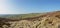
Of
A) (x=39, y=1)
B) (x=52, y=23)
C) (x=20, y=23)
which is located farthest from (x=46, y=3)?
(x=20, y=23)

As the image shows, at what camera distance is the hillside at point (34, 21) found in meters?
2.70

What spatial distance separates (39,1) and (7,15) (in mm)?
739

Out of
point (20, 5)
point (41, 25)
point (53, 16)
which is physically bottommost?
point (41, 25)

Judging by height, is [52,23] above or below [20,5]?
below

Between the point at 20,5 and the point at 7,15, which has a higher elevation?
the point at 20,5

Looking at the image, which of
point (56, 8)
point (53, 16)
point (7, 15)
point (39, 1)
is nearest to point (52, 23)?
point (53, 16)

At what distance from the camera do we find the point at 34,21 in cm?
278

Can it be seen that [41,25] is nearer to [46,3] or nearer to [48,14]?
[48,14]

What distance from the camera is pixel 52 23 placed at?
2.70 meters

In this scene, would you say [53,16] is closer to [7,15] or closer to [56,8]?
[56,8]

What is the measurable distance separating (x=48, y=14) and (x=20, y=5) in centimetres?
62

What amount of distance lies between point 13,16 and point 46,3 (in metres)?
0.75

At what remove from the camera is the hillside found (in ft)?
8.87

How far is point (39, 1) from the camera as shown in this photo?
280 centimetres
